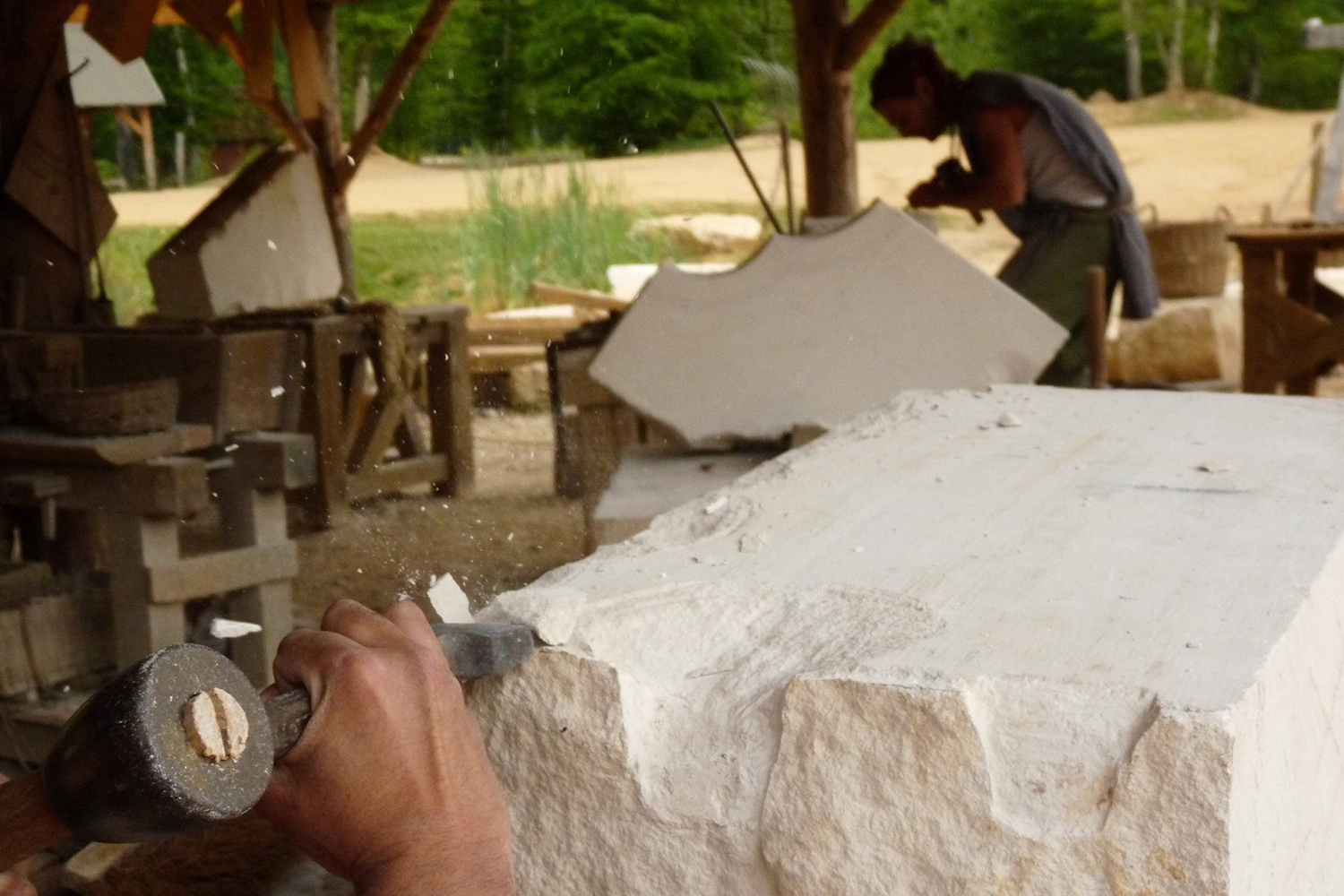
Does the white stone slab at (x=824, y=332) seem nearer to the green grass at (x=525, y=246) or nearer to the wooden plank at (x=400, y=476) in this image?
the wooden plank at (x=400, y=476)

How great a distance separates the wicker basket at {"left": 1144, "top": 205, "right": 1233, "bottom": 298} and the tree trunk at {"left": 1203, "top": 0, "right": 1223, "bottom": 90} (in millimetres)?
19859

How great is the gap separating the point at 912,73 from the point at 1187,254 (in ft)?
13.2

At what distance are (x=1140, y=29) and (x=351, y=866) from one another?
27967 mm

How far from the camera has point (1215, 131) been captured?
2178 cm

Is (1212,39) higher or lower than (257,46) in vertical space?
higher

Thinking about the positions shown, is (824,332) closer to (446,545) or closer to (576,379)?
(576,379)

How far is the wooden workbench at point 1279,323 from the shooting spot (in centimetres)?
618

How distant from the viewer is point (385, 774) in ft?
3.17

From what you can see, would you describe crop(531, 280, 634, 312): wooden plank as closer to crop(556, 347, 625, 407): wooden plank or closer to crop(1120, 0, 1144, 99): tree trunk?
crop(556, 347, 625, 407): wooden plank

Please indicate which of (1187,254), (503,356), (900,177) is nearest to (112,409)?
(503,356)

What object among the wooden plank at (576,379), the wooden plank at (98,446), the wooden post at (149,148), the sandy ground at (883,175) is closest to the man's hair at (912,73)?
the wooden plank at (576,379)

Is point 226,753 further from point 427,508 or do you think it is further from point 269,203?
point 427,508

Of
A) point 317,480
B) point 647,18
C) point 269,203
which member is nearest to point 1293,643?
point 269,203

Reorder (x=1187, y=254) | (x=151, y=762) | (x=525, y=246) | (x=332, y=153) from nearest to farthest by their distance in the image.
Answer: (x=151, y=762) < (x=332, y=153) < (x=1187, y=254) < (x=525, y=246)
